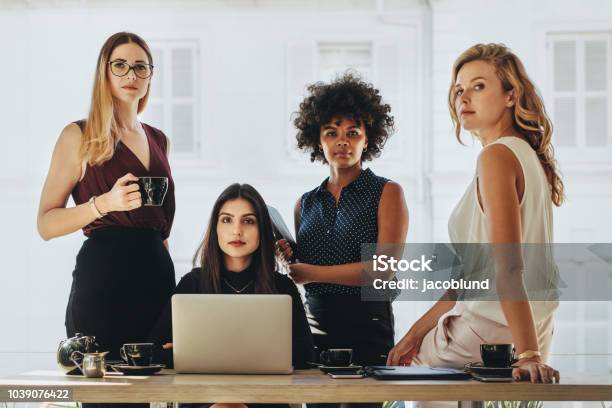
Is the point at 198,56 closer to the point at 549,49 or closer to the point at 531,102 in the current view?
the point at 549,49

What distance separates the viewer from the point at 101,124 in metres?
3.01

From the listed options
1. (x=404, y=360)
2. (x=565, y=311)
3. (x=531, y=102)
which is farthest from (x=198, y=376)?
(x=565, y=311)

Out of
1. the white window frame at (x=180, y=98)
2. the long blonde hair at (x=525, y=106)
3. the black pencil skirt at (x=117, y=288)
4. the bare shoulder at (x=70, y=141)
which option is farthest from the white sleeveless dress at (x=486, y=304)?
the white window frame at (x=180, y=98)

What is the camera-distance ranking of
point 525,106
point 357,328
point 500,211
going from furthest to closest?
point 357,328
point 525,106
point 500,211

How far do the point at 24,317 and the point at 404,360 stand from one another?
3.48m

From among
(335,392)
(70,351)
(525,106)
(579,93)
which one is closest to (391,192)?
(525,106)

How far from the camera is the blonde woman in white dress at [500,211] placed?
2.47 meters

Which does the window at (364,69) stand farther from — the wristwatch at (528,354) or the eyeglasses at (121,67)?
the wristwatch at (528,354)

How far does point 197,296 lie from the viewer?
2473 mm

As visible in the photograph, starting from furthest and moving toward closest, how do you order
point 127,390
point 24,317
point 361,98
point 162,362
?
1. point 24,317
2. point 361,98
3. point 162,362
4. point 127,390

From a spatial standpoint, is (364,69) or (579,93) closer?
(579,93)

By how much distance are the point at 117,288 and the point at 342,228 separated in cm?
87

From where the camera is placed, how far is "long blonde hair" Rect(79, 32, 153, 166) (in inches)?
118

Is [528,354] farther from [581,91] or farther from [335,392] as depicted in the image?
[581,91]
